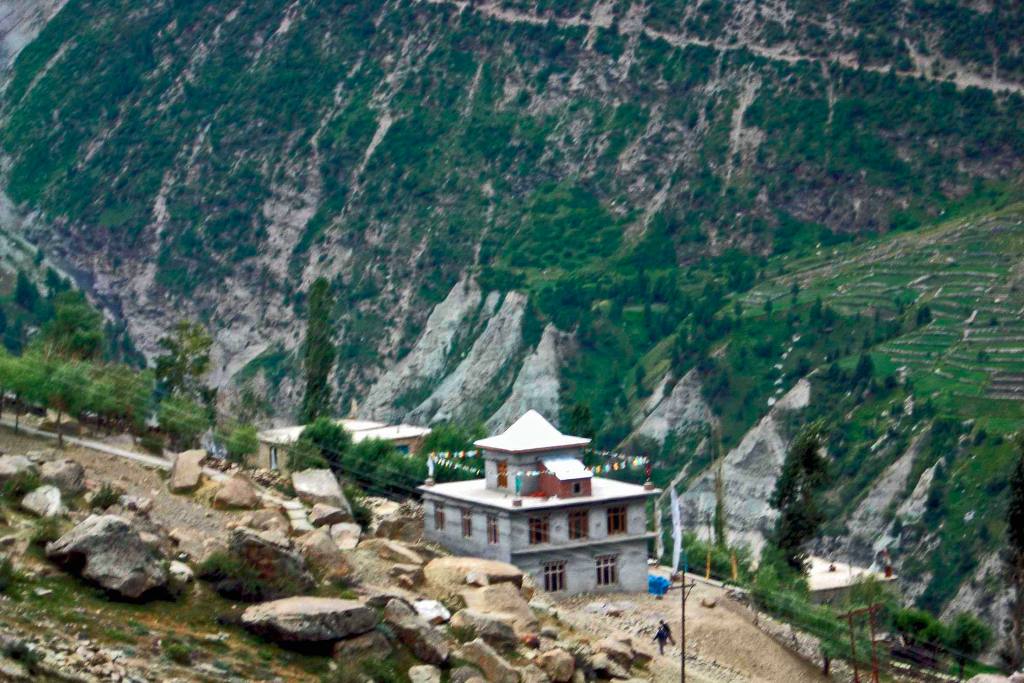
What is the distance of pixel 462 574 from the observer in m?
56.4

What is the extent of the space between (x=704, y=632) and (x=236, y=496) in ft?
41.0

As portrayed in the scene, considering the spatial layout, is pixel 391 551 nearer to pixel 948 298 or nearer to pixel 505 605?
pixel 505 605

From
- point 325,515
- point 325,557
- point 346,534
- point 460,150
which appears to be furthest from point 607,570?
point 460,150

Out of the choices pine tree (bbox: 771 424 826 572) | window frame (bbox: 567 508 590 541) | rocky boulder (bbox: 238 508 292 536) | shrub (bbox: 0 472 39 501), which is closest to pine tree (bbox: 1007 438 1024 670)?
pine tree (bbox: 771 424 826 572)

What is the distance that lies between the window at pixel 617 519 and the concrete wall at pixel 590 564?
50 centimetres

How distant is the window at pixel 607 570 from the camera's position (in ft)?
211

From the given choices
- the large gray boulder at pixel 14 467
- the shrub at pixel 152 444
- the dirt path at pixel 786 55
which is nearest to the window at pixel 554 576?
the shrub at pixel 152 444

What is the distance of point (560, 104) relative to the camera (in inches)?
6299

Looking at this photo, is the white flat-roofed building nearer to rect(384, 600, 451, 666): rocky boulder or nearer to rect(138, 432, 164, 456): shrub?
rect(138, 432, 164, 456): shrub

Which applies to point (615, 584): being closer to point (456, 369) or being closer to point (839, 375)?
point (839, 375)

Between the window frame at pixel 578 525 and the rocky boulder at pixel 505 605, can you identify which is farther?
the window frame at pixel 578 525

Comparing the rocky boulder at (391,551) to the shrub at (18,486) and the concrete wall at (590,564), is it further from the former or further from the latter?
the shrub at (18,486)

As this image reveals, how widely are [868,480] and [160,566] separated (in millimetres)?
64863

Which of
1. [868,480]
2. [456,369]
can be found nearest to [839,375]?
[868,480]
